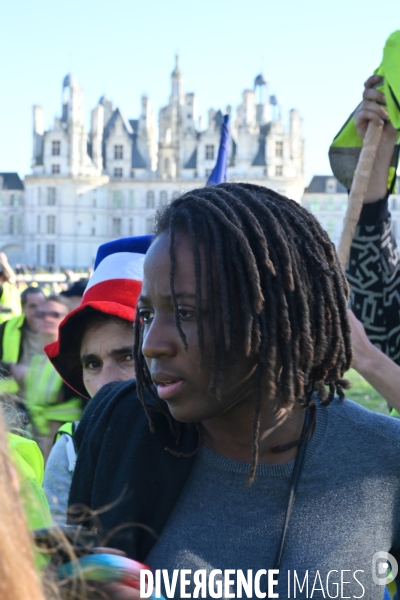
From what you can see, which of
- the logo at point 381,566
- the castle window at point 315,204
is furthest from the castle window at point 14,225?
the logo at point 381,566

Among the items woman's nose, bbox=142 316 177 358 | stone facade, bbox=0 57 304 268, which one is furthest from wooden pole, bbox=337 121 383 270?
stone facade, bbox=0 57 304 268

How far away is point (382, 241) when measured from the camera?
2100mm

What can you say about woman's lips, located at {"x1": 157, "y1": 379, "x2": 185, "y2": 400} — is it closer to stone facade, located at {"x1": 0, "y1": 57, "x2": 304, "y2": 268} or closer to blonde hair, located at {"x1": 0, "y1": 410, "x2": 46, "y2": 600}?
blonde hair, located at {"x1": 0, "y1": 410, "x2": 46, "y2": 600}

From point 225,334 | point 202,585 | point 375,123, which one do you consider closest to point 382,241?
point 375,123

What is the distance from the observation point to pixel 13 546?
1.97ft

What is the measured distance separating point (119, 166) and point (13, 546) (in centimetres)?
5682

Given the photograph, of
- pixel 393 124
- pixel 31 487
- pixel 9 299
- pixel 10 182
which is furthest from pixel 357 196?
pixel 10 182

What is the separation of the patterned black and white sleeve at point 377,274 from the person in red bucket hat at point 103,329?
1.80 feet

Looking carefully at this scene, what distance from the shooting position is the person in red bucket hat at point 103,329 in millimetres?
1883

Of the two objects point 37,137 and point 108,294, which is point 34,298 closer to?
point 108,294

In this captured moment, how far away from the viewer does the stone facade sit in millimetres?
54438

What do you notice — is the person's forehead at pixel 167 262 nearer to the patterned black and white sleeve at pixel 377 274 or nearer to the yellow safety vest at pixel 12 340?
the patterned black and white sleeve at pixel 377 274

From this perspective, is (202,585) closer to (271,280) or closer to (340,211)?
(271,280)

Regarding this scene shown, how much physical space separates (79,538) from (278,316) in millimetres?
486
